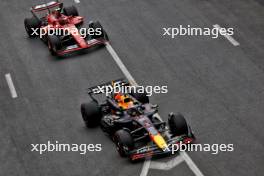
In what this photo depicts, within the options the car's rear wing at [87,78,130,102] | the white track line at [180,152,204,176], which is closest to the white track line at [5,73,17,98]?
the car's rear wing at [87,78,130,102]

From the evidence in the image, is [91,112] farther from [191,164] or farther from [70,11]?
[70,11]

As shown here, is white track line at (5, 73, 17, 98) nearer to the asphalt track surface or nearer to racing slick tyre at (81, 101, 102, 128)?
the asphalt track surface

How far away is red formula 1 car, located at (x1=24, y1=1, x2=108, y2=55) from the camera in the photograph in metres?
28.2

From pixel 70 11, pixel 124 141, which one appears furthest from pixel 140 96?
pixel 70 11

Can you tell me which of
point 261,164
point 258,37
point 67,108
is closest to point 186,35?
point 258,37

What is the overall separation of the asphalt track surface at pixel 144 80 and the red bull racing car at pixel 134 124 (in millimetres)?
515

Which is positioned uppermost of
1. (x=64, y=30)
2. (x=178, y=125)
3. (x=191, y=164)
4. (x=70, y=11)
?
(x=178, y=125)

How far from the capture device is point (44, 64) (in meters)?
28.2

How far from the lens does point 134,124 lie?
2189 centimetres

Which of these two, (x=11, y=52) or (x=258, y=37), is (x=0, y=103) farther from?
(x=258, y=37)

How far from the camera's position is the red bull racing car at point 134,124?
20969 millimetres

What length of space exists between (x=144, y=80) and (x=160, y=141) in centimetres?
555

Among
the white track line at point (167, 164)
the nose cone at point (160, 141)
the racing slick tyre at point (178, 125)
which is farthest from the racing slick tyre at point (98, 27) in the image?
the white track line at point (167, 164)

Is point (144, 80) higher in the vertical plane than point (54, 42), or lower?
lower
